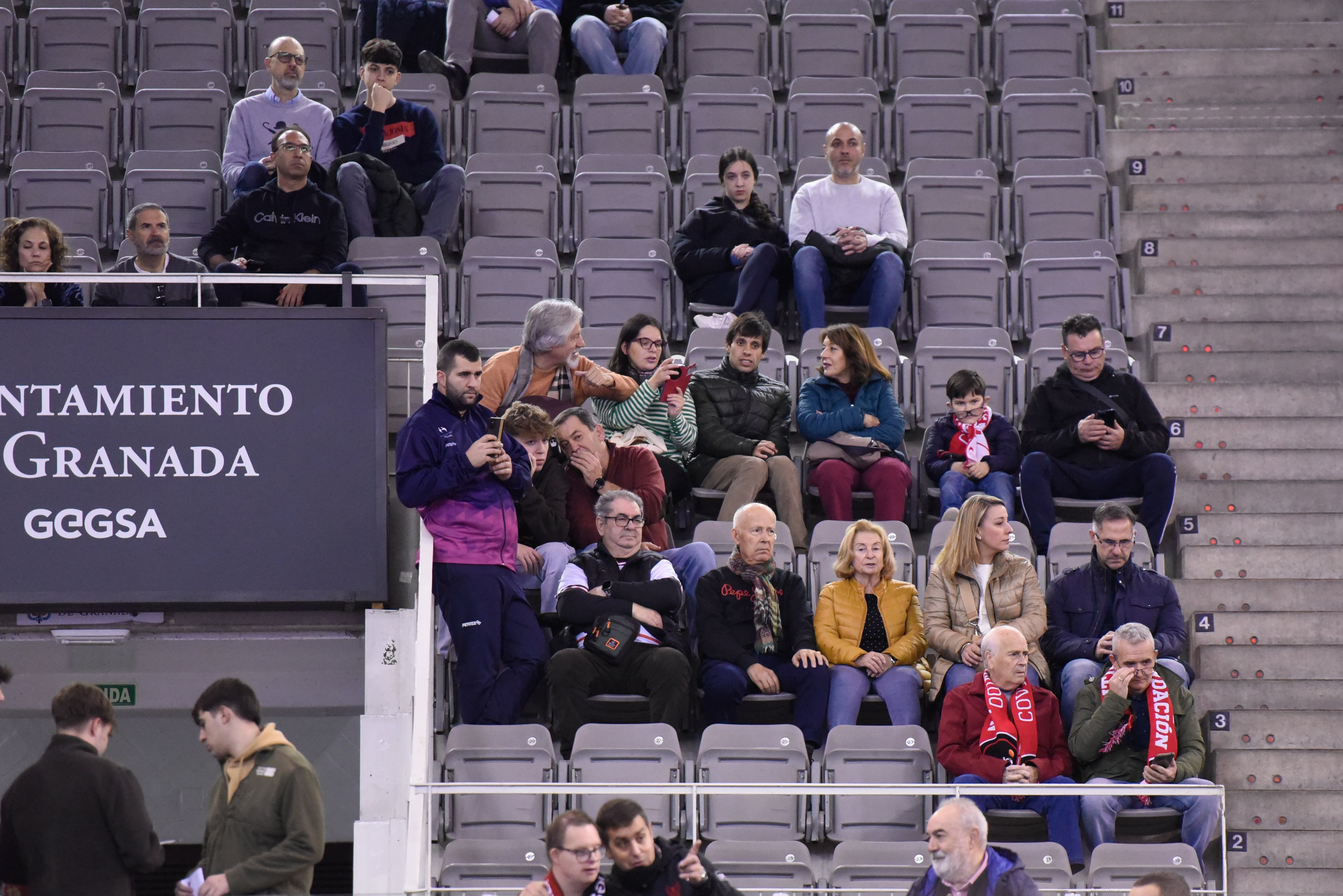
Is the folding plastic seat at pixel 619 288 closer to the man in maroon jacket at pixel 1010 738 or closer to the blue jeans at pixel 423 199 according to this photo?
the blue jeans at pixel 423 199

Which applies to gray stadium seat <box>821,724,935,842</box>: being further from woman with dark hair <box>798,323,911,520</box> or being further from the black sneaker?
the black sneaker

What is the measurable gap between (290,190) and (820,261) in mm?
2483

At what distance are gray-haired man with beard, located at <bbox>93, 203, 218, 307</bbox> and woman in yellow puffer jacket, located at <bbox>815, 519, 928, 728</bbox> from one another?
2.93m

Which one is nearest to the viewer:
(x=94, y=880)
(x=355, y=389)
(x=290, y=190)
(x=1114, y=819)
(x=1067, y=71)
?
(x=94, y=880)

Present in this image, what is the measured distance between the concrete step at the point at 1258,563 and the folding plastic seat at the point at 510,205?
3.61m

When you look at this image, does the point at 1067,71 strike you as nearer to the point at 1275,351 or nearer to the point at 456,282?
the point at 1275,351

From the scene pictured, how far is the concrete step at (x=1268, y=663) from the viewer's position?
24.1ft

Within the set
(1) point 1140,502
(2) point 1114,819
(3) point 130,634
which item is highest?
(1) point 1140,502

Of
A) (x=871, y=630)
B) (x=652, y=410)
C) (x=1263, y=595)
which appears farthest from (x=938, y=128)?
(x=871, y=630)

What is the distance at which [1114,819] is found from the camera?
249 inches

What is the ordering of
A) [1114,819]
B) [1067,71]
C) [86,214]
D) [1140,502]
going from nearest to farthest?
[1114,819]
[1140,502]
[86,214]
[1067,71]

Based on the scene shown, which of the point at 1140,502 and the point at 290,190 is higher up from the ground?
the point at 290,190

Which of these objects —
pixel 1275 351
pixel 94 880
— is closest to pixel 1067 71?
pixel 1275 351

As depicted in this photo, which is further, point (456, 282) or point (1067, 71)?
point (1067, 71)
